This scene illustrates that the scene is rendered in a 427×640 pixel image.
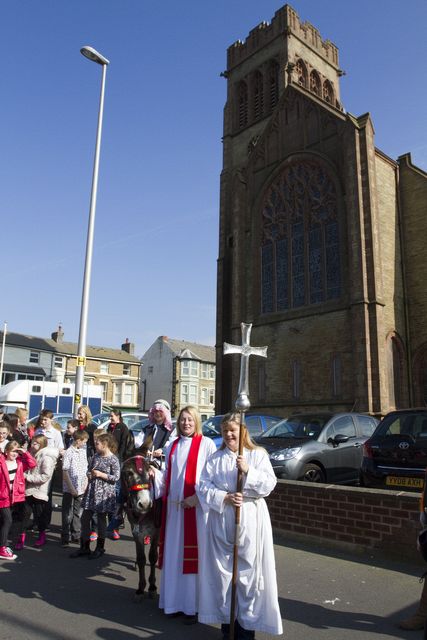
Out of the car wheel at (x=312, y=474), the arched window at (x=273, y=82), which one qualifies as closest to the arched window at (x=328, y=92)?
the arched window at (x=273, y=82)

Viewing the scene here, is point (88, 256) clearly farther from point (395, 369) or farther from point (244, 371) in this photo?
point (395, 369)

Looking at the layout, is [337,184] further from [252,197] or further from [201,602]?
[201,602]

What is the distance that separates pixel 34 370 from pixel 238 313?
26.9 meters

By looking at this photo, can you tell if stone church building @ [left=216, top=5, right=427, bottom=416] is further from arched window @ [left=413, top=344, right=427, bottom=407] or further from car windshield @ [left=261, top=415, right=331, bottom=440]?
car windshield @ [left=261, top=415, right=331, bottom=440]

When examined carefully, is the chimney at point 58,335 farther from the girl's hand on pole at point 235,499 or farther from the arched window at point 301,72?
the girl's hand on pole at point 235,499

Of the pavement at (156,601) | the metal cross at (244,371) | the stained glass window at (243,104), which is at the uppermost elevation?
the stained glass window at (243,104)

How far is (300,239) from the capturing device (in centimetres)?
2748

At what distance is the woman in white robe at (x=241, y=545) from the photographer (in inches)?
155

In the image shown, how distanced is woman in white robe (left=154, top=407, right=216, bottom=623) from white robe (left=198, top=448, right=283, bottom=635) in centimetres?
30

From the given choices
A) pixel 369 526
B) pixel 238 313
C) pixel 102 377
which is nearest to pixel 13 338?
pixel 102 377

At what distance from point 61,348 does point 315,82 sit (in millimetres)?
34603

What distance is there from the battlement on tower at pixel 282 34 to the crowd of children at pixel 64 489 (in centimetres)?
3432

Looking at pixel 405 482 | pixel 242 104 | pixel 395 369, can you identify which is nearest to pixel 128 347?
pixel 242 104

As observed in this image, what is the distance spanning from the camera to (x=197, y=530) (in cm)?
462
